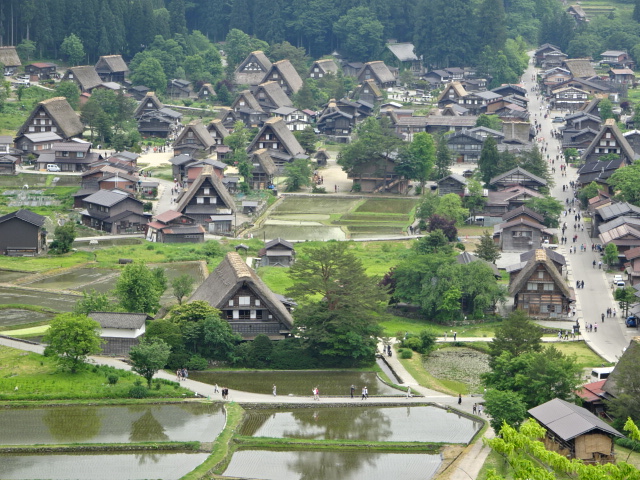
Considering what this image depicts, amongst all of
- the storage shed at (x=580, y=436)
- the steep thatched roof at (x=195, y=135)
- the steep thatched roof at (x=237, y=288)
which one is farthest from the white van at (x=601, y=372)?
the steep thatched roof at (x=195, y=135)

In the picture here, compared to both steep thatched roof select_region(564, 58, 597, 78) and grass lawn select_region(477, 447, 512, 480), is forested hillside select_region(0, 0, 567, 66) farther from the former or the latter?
grass lawn select_region(477, 447, 512, 480)

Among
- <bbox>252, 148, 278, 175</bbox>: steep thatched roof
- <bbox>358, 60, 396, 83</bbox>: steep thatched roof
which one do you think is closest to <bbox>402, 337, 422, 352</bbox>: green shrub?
<bbox>252, 148, 278, 175</bbox>: steep thatched roof

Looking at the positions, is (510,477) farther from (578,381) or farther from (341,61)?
(341,61)

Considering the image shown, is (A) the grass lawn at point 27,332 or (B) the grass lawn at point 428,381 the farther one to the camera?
(A) the grass lawn at point 27,332

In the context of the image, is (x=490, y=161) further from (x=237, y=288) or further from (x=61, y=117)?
(x=237, y=288)

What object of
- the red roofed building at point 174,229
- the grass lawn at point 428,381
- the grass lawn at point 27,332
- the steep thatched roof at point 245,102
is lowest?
the grass lawn at point 428,381

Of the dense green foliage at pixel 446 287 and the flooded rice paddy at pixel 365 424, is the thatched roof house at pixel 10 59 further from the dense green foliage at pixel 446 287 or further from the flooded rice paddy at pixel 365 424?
the flooded rice paddy at pixel 365 424

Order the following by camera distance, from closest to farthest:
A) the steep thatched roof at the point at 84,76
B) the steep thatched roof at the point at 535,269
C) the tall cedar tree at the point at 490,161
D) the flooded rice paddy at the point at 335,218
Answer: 1. the steep thatched roof at the point at 535,269
2. the flooded rice paddy at the point at 335,218
3. the tall cedar tree at the point at 490,161
4. the steep thatched roof at the point at 84,76

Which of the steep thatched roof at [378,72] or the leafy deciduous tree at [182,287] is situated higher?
the steep thatched roof at [378,72]

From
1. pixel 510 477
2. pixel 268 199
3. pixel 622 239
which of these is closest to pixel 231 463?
pixel 510 477

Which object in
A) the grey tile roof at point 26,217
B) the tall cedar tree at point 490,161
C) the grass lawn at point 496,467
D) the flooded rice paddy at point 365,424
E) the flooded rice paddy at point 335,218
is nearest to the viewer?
the grass lawn at point 496,467
